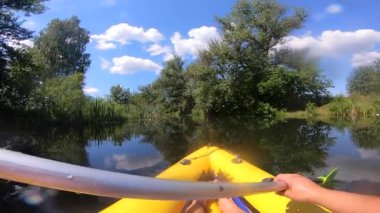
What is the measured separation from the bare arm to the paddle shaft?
1.53 feet

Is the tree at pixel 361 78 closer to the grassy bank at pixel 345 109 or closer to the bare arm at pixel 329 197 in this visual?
the grassy bank at pixel 345 109

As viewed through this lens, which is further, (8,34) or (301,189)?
(8,34)

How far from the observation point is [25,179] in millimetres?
881

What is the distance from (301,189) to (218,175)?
5.39 feet

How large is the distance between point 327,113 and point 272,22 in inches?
347

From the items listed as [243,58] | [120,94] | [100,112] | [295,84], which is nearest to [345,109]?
[295,84]

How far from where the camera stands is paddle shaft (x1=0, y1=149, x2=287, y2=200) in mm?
855

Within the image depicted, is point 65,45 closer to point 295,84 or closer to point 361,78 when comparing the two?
point 295,84

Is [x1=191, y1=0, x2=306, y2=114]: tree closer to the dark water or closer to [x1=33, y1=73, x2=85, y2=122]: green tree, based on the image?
[x1=33, y1=73, x2=85, y2=122]: green tree

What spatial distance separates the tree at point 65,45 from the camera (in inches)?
1492

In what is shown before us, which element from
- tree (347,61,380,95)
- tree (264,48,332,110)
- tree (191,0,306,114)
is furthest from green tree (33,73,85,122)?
tree (347,61,380,95)

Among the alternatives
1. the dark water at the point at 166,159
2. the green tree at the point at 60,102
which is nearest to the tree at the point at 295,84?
the green tree at the point at 60,102

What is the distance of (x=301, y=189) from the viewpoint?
161 centimetres

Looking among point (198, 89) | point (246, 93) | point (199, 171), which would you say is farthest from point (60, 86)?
point (199, 171)
